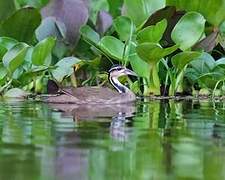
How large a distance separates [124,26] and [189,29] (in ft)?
3.43

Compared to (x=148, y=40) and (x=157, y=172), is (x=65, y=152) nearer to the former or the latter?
(x=157, y=172)

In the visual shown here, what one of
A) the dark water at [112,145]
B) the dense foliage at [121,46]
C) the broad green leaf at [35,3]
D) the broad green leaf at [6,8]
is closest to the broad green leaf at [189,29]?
the dense foliage at [121,46]

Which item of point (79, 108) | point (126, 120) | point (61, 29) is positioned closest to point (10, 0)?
point (61, 29)

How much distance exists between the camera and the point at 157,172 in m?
4.23

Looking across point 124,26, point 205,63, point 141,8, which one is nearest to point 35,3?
point 141,8

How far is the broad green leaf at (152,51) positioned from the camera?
1005 centimetres

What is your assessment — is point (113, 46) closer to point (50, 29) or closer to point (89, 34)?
point (89, 34)

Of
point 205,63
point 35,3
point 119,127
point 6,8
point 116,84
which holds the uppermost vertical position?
point 35,3

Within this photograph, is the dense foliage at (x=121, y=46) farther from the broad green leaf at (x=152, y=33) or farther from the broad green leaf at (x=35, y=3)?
the broad green leaf at (x=35, y=3)

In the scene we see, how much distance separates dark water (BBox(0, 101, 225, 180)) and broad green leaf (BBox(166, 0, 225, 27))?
11.9 feet

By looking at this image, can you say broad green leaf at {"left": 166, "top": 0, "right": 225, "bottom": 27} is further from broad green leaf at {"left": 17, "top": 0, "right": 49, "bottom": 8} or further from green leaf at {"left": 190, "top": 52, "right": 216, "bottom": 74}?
broad green leaf at {"left": 17, "top": 0, "right": 49, "bottom": 8}

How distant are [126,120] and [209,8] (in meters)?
4.92

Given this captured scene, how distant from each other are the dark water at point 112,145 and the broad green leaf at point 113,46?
2.92 m

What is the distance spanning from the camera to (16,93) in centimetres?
1104
